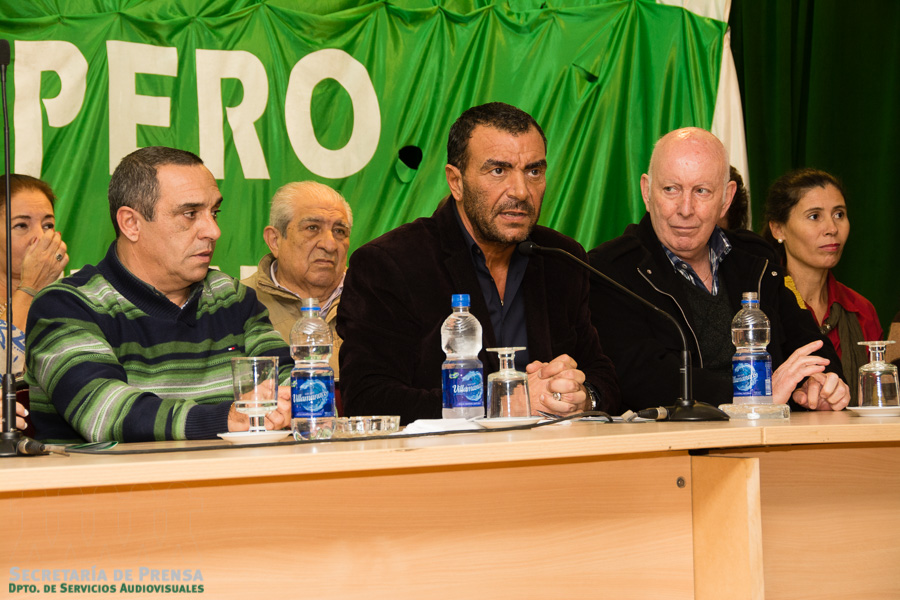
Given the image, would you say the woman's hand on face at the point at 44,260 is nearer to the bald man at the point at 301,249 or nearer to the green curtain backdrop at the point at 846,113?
the bald man at the point at 301,249

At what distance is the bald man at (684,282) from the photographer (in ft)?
7.98

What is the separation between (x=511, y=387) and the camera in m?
1.70

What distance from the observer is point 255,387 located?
152cm

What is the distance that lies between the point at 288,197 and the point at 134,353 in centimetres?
158

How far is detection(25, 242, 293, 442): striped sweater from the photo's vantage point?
5.43 feet

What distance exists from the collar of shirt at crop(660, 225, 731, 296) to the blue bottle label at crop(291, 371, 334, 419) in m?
1.36

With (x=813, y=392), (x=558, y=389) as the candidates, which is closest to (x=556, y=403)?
(x=558, y=389)

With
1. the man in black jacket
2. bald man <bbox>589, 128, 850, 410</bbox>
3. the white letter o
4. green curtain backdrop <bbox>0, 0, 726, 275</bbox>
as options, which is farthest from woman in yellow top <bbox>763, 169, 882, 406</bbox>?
the white letter o

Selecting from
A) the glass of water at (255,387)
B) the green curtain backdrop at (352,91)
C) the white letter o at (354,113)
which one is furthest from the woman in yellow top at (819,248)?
the glass of water at (255,387)

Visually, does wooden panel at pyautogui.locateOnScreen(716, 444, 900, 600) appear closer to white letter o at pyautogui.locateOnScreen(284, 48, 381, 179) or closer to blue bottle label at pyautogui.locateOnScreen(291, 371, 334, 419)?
blue bottle label at pyautogui.locateOnScreen(291, 371, 334, 419)

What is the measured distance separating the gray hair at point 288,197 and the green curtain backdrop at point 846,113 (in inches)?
72.5

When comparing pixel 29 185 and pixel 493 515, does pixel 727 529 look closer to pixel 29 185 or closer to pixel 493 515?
pixel 493 515

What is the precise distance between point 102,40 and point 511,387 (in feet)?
7.97

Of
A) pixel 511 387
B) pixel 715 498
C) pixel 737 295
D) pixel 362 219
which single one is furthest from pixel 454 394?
pixel 362 219
